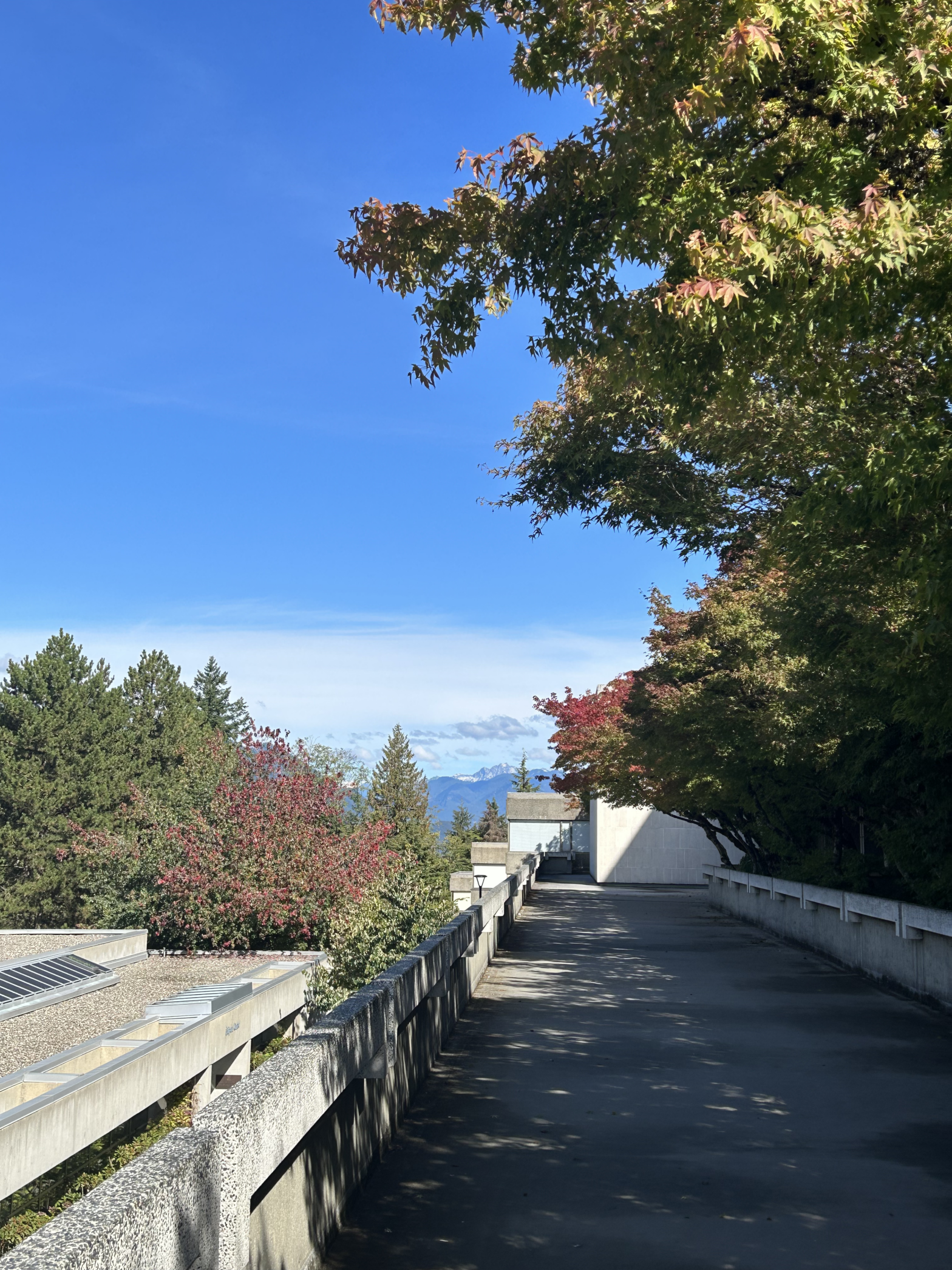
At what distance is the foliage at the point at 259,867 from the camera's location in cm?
1792

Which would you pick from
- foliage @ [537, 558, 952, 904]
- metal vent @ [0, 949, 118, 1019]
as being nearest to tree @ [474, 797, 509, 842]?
foliage @ [537, 558, 952, 904]

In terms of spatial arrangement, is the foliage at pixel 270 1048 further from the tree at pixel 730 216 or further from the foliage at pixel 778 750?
the tree at pixel 730 216

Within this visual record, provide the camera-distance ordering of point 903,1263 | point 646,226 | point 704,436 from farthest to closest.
Answer: point 704,436 < point 646,226 < point 903,1263

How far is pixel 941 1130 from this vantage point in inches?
292

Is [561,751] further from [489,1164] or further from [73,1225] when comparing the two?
[73,1225]

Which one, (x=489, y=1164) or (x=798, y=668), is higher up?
(x=798, y=668)

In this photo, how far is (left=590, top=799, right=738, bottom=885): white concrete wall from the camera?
51656 millimetres

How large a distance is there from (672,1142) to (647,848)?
45655 millimetres

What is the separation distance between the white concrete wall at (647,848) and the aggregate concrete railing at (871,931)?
2734cm

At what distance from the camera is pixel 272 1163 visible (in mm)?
4055

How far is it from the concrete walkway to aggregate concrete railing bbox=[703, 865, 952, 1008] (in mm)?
513

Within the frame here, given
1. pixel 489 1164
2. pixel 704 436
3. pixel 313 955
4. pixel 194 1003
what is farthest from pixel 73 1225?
pixel 313 955

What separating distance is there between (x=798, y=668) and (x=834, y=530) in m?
9.99

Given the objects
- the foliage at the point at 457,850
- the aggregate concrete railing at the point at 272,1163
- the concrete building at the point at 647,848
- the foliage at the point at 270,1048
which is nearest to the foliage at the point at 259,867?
the foliage at the point at 270,1048
